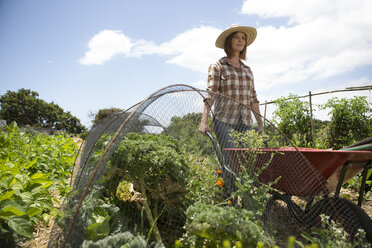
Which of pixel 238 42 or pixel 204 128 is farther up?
pixel 238 42

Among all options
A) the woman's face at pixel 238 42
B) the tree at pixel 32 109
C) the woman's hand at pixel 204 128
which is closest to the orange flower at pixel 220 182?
the woman's hand at pixel 204 128

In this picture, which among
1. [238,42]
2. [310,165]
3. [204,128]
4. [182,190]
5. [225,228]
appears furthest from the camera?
[238,42]

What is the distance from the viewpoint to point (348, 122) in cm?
408

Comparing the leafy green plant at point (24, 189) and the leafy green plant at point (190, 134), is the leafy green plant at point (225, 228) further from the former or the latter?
the leafy green plant at point (24, 189)

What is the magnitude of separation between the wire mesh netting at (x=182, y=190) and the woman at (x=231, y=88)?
0.21 feet

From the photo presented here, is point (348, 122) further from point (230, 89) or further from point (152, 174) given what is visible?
point (152, 174)

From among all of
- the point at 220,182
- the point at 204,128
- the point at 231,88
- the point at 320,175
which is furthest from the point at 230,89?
the point at 320,175

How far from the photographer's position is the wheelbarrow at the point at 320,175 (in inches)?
56.5

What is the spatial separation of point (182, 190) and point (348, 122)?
3.83m

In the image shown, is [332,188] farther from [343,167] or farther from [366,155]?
[366,155]

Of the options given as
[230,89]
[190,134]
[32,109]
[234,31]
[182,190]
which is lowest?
[182,190]

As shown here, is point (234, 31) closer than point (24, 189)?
No

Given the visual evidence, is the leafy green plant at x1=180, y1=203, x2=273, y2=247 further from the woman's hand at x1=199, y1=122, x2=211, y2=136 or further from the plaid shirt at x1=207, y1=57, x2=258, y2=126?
the plaid shirt at x1=207, y1=57, x2=258, y2=126

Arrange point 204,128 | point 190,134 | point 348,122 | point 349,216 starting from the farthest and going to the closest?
point 348,122, point 190,134, point 204,128, point 349,216
